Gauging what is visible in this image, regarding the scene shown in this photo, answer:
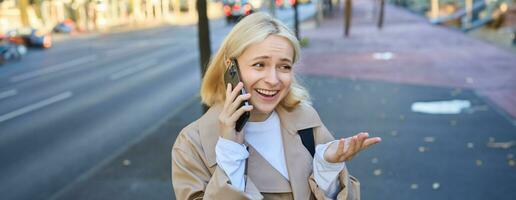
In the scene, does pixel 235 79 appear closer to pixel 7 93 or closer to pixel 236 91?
pixel 236 91

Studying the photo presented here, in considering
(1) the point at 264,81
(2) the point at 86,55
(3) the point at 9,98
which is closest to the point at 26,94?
(3) the point at 9,98

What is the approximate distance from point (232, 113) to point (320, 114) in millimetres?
7557

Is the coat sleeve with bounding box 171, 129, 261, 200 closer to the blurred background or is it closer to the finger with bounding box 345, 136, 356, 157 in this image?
the finger with bounding box 345, 136, 356, 157

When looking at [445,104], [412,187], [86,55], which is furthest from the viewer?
[86,55]

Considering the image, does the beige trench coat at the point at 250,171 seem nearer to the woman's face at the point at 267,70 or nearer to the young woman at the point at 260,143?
the young woman at the point at 260,143

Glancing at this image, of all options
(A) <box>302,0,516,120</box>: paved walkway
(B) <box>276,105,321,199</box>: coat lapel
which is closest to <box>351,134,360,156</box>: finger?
Answer: (B) <box>276,105,321,199</box>: coat lapel

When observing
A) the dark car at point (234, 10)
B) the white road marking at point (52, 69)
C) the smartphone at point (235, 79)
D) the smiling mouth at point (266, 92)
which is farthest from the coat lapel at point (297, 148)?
the dark car at point (234, 10)

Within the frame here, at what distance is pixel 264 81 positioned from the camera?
2018 mm

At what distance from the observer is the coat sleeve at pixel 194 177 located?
6.10ft

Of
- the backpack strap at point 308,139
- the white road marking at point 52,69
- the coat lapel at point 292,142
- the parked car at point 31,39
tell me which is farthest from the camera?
the parked car at point 31,39

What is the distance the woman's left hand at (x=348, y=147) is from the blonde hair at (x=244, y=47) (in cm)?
31

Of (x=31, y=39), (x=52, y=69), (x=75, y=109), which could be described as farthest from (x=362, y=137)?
(x=31, y=39)

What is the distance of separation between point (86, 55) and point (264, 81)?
24221mm

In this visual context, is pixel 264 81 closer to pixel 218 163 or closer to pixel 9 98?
pixel 218 163
